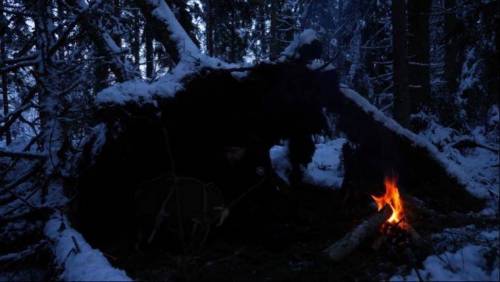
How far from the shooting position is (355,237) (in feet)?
16.1

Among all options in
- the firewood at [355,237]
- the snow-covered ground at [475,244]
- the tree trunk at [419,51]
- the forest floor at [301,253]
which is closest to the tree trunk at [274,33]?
the tree trunk at [419,51]

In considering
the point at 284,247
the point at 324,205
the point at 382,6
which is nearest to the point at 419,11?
the point at 382,6

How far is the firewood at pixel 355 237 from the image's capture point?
4.71 metres

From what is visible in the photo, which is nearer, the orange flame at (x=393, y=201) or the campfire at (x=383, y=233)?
the campfire at (x=383, y=233)

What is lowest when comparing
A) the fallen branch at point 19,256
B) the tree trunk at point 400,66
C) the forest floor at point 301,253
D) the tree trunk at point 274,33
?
the forest floor at point 301,253

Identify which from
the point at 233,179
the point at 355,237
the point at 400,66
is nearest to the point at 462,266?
the point at 355,237

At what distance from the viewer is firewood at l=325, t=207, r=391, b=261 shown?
15.4 feet

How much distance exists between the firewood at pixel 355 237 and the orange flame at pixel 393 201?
0.15 m

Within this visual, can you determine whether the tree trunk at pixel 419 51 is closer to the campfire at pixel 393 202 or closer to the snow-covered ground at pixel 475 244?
the snow-covered ground at pixel 475 244

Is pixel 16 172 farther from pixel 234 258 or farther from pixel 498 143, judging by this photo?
pixel 498 143

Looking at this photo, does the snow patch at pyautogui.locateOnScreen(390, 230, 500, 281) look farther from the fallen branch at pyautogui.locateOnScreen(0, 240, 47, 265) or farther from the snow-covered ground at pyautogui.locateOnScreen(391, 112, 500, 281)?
the fallen branch at pyautogui.locateOnScreen(0, 240, 47, 265)

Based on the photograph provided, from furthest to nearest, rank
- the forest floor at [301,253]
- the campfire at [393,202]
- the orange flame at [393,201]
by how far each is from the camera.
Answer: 1. the orange flame at [393,201]
2. the campfire at [393,202]
3. the forest floor at [301,253]

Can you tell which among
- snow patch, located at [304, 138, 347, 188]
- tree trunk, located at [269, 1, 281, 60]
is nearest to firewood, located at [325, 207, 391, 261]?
snow patch, located at [304, 138, 347, 188]

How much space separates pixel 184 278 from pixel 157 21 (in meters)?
5.34
